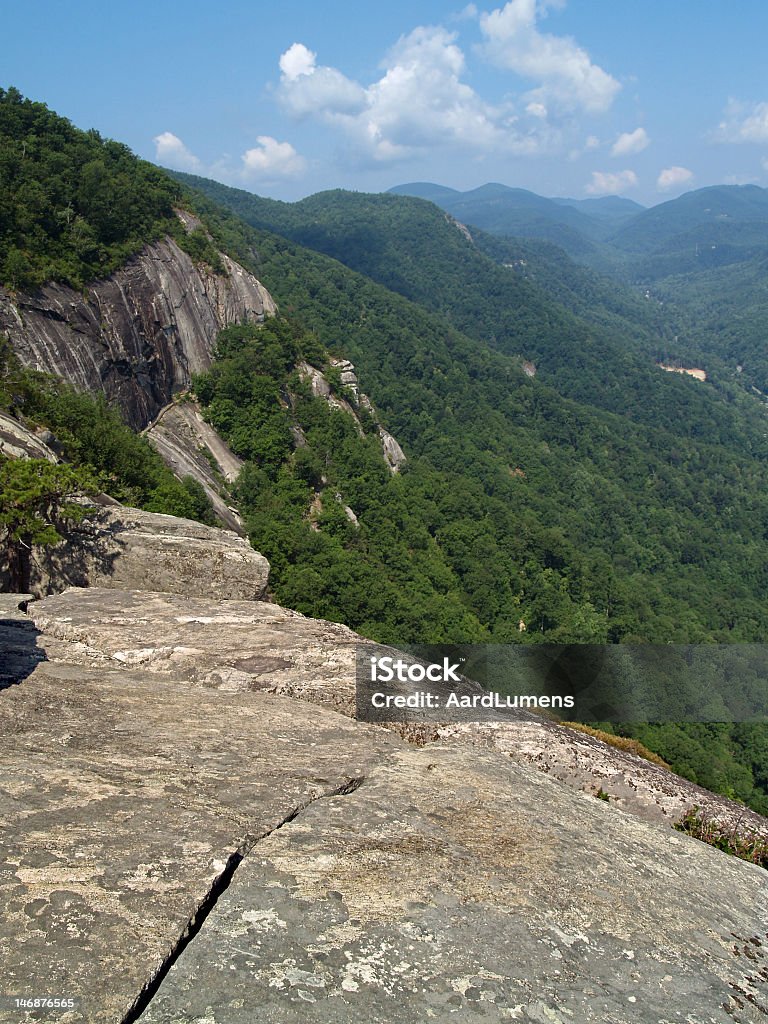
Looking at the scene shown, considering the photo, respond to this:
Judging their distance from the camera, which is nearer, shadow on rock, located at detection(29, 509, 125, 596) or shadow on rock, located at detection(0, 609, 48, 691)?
shadow on rock, located at detection(0, 609, 48, 691)

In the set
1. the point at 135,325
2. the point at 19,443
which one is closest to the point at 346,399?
the point at 135,325

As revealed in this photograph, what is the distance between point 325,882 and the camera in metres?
4.98

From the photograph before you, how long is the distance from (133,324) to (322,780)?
41.2 metres

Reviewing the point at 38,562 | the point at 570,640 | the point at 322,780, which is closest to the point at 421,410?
the point at 570,640

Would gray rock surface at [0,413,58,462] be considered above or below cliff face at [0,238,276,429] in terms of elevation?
below

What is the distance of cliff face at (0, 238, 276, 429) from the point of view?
3381 centimetres

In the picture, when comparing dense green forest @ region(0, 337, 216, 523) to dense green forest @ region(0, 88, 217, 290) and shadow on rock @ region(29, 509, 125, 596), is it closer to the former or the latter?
shadow on rock @ region(29, 509, 125, 596)

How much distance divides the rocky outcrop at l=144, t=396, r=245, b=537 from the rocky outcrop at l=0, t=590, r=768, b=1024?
27.5m

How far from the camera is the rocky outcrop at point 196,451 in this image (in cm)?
3703

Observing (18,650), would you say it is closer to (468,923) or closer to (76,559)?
(76,559)

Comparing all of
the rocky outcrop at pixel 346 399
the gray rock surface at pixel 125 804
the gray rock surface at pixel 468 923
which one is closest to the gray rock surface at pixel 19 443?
the gray rock surface at pixel 125 804

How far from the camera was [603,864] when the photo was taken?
19.7 ft

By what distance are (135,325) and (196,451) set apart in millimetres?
9112

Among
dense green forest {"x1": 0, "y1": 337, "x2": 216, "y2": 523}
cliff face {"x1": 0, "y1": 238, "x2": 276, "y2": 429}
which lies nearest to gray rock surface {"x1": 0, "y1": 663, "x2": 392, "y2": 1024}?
dense green forest {"x1": 0, "y1": 337, "x2": 216, "y2": 523}
